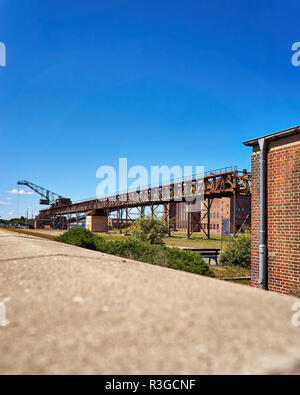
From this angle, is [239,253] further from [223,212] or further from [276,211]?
[223,212]

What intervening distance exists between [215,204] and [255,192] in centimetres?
4908

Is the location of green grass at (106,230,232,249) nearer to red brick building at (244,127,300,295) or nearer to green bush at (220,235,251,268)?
green bush at (220,235,251,268)

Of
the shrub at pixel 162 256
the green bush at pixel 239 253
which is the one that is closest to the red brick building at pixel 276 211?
the shrub at pixel 162 256

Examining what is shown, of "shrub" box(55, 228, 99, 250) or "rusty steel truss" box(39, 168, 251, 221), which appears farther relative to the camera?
"rusty steel truss" box(39, 168, 251, 221)

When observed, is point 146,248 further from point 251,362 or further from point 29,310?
point 251,362

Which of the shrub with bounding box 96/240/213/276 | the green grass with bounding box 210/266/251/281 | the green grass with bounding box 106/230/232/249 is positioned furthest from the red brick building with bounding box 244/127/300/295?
the green grass with bounding box 106/230/232/249

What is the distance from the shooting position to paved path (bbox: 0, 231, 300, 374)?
1.84 m

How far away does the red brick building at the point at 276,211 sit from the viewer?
6.90 meters

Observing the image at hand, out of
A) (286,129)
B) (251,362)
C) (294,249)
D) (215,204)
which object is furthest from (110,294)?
(215,204)

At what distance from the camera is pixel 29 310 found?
2.80 meters

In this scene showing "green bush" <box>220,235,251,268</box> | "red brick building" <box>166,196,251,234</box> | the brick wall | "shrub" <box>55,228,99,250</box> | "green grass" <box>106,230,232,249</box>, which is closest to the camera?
the brick wall

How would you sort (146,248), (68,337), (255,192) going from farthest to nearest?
(146,248) → (255,192) → (68,337)

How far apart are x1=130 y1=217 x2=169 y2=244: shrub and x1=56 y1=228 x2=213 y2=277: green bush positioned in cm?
427

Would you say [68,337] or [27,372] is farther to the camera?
[68,337]
